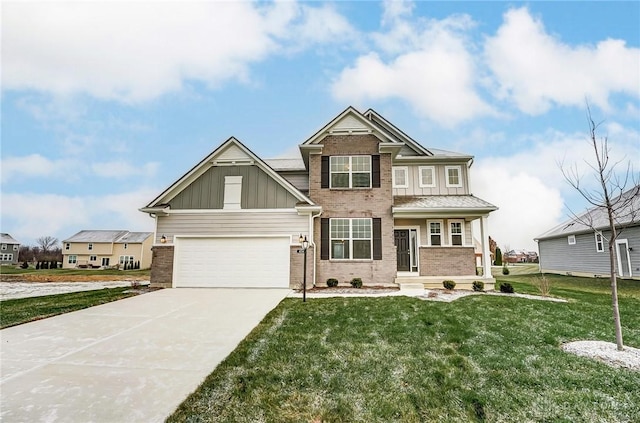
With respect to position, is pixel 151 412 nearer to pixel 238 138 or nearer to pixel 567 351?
pixel 567 351

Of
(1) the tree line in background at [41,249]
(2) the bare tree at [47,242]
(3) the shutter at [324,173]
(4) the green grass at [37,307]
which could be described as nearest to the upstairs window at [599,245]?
(3) the shutter at [324,173]

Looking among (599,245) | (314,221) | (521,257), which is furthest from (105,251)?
(521,257)

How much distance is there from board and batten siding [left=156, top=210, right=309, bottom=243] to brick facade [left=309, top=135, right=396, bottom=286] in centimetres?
126

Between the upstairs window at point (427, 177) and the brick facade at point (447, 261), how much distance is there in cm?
367

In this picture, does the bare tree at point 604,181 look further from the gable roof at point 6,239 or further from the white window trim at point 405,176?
the gable roof at point 6,239

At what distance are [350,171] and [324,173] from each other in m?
A: 1.15

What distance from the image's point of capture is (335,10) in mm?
11117

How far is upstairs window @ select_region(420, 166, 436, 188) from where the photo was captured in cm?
1567

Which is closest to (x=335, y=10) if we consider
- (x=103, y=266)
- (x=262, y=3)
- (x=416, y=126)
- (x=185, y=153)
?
(x=262, y=3)

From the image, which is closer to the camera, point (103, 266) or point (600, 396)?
point (600, 396)

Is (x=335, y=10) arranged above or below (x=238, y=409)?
above

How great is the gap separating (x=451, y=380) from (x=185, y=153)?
2456cm

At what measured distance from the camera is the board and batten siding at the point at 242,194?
512 inches

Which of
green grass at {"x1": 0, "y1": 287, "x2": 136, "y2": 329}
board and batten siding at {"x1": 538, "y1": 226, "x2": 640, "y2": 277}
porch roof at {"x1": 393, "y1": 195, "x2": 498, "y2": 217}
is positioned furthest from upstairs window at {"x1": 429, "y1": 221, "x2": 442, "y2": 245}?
green grass at {"x1": 0, "y1": 287, "x2": 136, "y2": 329}
